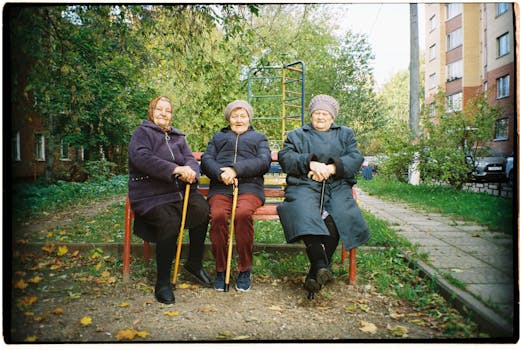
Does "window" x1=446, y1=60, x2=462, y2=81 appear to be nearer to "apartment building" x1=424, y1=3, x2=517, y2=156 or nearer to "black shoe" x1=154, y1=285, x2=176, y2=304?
"apartment building" x1=424, y1=3, x2=517, y2=156

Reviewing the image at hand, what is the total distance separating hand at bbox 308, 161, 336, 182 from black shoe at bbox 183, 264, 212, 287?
1.09 metres

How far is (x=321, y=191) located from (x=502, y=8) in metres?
1.61

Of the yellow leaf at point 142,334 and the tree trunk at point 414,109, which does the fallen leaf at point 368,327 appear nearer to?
the yellow leaf at point 142,334

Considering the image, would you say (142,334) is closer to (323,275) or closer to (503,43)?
(323,275)

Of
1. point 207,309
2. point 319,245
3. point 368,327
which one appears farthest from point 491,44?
point 207,309

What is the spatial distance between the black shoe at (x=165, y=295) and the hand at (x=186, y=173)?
29.9 inches

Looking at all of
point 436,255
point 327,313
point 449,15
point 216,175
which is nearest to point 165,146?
point 216,175

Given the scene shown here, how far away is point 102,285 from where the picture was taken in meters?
3.20

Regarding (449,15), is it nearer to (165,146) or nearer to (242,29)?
(242,29)

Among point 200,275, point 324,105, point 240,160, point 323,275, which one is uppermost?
point 324,105

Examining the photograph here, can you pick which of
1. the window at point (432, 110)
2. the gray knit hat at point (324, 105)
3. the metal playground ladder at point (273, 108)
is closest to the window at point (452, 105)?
the window at point (432, 110)

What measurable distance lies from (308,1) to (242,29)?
1.49 metres

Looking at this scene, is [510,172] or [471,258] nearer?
[510,172]

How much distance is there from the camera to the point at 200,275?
324cm
